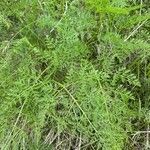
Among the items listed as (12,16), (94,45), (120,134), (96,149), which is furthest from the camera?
(12,16)

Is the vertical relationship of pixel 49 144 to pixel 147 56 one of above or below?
below

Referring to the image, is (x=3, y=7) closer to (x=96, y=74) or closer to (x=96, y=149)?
(x=96, y=74)

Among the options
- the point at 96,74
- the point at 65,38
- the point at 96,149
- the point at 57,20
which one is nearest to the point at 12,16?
the point at 57,20

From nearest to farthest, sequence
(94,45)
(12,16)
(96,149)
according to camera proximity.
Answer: (96,149) < (94,45) < (12,16)

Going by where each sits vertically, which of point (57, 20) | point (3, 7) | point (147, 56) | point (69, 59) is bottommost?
point (147, 56)

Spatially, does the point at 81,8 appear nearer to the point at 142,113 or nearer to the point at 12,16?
the point at 12,16

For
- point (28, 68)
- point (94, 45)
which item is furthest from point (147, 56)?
point (28, 68)

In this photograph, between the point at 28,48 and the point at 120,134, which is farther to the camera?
the point at 28,48
